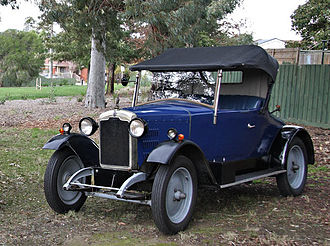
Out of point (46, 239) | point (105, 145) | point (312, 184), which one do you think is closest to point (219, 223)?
point (105, 145)

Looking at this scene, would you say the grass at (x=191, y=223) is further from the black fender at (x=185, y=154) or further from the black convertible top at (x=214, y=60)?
the black convertible top at (x=214, y=60)

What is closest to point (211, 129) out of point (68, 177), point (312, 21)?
point (68, 177)

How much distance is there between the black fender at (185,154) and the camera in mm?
4824

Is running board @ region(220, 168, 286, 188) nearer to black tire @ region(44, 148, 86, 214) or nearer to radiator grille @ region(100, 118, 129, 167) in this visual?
radiator grille @ region(100, 118, 129, 167)

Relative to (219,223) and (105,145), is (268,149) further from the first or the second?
(105,145)

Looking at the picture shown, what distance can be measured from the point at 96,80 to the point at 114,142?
569 inches

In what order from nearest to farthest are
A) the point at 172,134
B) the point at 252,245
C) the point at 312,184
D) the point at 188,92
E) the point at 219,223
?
the point at 252,245 → the point at 172,134 → the point at 219,223 → the point at 188,92 → the point at 312,184

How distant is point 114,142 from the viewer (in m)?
5.37

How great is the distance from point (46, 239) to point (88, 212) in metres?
1.20

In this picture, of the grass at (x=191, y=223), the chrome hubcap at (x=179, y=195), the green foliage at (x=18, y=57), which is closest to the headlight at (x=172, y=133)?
the chrome hubcap at (x=179, y=195)

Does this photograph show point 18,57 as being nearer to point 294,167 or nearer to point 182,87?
point 182,87

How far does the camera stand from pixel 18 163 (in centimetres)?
865

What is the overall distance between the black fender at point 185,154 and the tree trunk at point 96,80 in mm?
14295

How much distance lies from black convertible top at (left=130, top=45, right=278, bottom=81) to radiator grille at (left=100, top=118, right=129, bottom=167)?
136 centimetres
